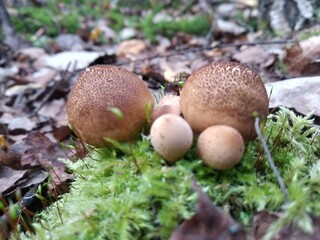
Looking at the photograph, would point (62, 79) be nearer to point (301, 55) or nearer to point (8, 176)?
point (8, 176)

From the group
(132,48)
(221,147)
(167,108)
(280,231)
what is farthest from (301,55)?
(132,48)

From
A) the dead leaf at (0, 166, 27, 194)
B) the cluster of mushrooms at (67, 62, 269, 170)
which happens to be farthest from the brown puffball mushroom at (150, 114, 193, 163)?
the dead leaf at (0, 166, 27, 194)

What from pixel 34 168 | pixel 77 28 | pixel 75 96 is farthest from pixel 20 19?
pixel 75 96

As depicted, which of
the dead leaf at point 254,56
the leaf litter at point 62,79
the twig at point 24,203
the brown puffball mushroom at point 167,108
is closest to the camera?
the brown puffball mushroom at point 167,108

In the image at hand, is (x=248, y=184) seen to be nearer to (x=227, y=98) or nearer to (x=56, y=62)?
(x=227, y=98)

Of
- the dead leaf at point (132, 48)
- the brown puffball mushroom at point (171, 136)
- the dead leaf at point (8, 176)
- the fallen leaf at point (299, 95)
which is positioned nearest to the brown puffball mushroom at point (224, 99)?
the brown puffball mushroom at point (171, 136)

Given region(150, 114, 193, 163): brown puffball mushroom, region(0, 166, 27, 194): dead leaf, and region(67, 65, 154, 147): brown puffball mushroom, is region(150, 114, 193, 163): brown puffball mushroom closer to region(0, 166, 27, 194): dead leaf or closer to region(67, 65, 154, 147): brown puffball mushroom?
region(67, 65, 154, 147): brown puffball mushroom

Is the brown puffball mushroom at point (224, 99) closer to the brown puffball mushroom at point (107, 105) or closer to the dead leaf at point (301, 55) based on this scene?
the brown puffball mushroom at point (107, 105)
